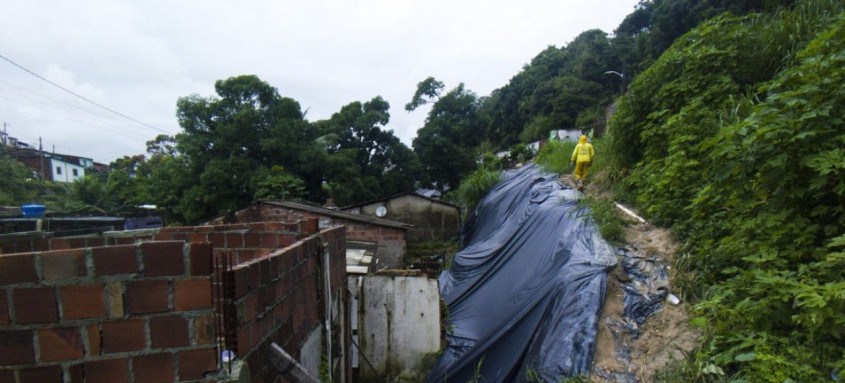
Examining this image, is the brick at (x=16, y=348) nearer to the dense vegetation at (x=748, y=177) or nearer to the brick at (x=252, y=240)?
the brick at (x=252, y=240)

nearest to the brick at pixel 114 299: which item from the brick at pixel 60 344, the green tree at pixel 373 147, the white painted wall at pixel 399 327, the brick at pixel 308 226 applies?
the brick at pixel 60 344

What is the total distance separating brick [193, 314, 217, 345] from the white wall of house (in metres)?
44.0

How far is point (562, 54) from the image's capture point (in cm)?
3272

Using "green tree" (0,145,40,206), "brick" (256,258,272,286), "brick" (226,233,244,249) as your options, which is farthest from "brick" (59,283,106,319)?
"green tree" (0,145,40,206)

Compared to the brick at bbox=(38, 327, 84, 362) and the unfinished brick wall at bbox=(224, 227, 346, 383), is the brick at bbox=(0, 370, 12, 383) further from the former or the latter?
the unfinished brick wall at bbox=(224, 227, 346, 383)

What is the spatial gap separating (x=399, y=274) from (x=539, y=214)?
318cm

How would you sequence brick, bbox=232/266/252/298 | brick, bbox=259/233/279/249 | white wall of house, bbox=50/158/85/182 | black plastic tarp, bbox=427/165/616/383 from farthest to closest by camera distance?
white wall of house, bbox=50/158/85/182 → black plastic tarp, bbox=427/165/616/383 → brick, bbox=259/233/279/249 → brick, bbox=232/266/252/298

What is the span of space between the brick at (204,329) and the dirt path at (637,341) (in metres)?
3.60

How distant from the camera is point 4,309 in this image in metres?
1.06

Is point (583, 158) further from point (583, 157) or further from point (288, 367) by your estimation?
point (288, 367)

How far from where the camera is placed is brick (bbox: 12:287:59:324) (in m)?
1.06

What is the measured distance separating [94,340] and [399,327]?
432 cm

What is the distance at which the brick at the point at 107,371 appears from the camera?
1.13m

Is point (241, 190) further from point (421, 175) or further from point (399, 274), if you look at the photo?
point (399, 274)
